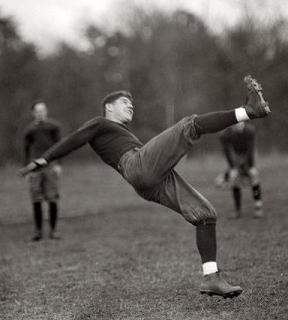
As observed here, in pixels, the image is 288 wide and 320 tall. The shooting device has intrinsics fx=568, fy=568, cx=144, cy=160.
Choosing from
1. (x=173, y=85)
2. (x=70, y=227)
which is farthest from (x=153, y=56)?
(x=70, y=227)

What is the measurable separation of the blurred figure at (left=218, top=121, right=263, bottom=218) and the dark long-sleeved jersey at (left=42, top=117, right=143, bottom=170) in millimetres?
6388

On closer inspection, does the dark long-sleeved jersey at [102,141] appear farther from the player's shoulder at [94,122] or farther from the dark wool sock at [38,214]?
the dark wool sock at [38,214]

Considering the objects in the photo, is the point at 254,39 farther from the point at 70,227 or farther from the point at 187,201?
the point at 187,201

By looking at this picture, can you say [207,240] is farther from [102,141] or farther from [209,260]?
[102,141]

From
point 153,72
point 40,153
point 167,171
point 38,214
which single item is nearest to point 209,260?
point 167,171

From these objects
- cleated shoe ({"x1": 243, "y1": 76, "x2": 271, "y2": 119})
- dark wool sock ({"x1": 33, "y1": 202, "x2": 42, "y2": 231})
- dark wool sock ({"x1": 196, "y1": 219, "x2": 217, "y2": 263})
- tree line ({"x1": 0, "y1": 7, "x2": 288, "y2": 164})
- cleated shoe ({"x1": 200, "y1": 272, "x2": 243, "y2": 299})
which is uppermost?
tree line ({"x1": 0, "y1": 7, "x2": 288, "y2": 164})

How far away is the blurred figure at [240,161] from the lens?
11.1 m

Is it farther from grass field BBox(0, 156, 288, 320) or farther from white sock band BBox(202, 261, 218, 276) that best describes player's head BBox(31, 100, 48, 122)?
white sock band BBox(202, 261, 218, 276)

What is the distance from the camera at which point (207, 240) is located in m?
4.76

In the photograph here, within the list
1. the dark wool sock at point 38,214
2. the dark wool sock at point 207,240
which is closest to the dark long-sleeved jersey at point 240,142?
the dark wool sock at point 38,214

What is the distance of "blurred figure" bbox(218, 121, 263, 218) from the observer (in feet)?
36.4

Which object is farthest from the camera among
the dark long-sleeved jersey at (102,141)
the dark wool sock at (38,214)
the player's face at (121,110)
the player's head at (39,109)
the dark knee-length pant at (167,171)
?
the dark wool sock at (38,214)

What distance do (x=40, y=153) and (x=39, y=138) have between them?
0.25 m

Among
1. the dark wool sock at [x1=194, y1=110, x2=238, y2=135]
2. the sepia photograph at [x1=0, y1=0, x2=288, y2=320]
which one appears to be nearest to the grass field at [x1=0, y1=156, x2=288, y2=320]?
the sepia photograph at [x1=0, y1=0, x2=288, y2=320]
